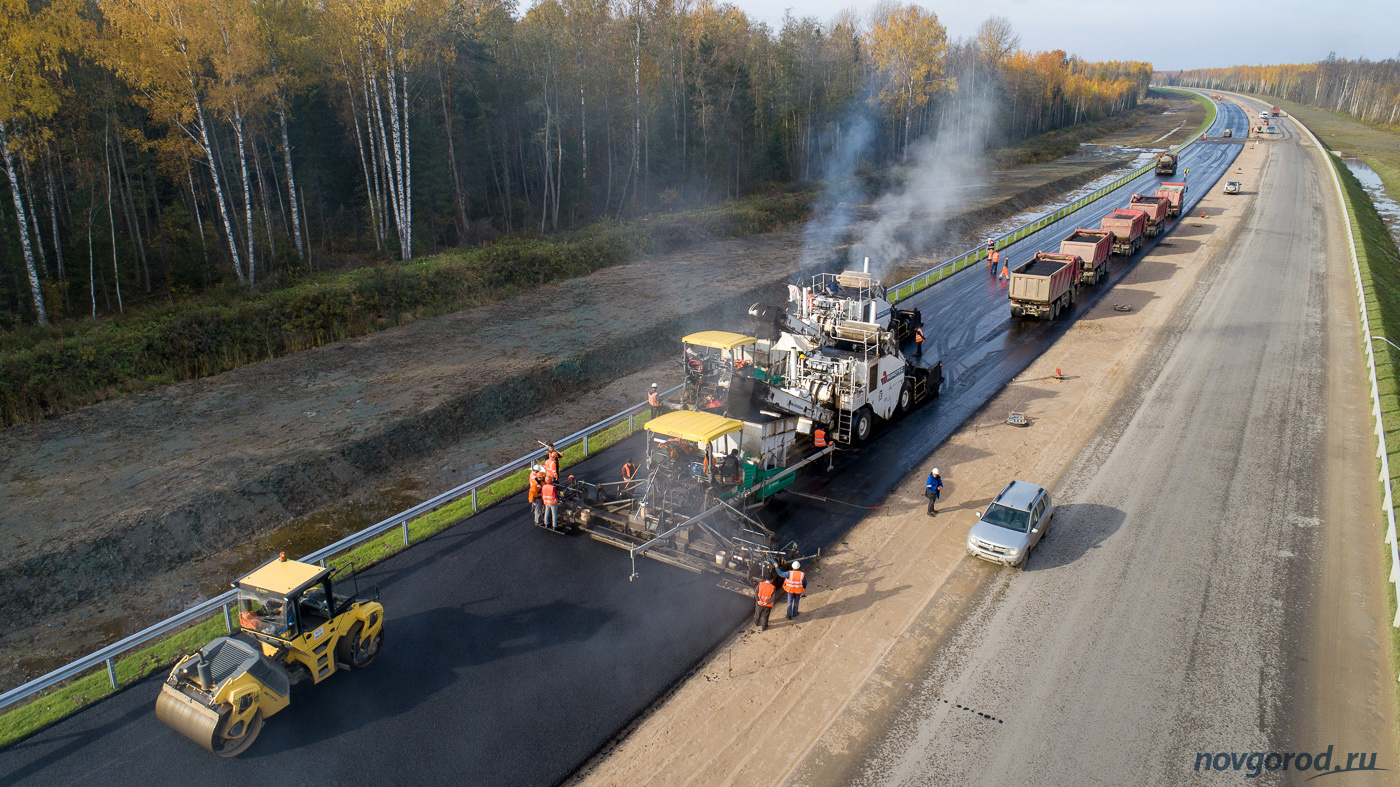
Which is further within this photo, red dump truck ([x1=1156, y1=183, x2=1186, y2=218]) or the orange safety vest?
red dump truck ([x1=1156, y1=183, x2=1186, y2=218])

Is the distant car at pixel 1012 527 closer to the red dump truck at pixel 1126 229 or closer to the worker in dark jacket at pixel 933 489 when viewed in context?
the worker in dark jacket at pixel 933 489

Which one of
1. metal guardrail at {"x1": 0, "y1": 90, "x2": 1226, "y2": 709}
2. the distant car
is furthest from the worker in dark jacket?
metal guardrail at {"x1": 0, "y1": 90, "x2": 1226, "y2": 709}

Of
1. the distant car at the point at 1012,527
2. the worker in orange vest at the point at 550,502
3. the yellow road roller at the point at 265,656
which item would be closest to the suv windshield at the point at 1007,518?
the distant car at the point at 1012,527

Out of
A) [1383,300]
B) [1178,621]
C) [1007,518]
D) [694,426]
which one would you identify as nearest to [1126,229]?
[1383,300]

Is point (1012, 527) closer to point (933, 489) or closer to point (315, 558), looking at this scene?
point (933, 489)

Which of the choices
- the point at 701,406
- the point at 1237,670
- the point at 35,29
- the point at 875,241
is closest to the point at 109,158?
the point at 35,29

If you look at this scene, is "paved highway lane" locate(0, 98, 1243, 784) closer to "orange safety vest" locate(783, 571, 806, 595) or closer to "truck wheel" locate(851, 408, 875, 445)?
"orange safety vest" locate(783, 571, 806, 595)

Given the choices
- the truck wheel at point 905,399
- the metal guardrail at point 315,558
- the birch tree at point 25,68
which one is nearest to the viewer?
the metal guardrail at point 315,558
